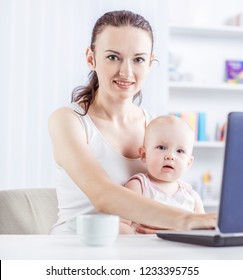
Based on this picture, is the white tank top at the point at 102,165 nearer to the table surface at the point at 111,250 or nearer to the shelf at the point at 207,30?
the table surface at the point at 111,250

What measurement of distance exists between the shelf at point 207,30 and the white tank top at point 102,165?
254 cm

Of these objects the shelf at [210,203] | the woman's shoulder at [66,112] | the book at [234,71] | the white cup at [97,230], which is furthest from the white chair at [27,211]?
the book at [234,71]

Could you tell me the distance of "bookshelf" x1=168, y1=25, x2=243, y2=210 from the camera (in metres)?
4.43

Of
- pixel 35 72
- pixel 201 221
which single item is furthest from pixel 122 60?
pixel 35 72

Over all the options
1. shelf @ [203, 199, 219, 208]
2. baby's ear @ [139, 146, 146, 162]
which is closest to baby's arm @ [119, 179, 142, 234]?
baby's ear @ [139, 146, 146, 162]

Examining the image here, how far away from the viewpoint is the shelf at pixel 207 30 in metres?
4.28

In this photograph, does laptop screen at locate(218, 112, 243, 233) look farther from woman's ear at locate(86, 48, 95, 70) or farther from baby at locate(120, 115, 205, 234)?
woman's ear at locate(86, 48, 95, 70)

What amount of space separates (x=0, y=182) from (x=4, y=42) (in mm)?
1053

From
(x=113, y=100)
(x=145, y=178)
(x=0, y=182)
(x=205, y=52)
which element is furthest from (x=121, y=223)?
(x=205, y=52)

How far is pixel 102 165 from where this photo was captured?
6.19ft

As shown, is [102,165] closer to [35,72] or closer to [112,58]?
[112,58]

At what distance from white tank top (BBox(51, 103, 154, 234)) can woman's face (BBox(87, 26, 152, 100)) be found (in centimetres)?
15

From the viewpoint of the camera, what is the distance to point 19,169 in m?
4.23

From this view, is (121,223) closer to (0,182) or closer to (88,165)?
(88,165)
